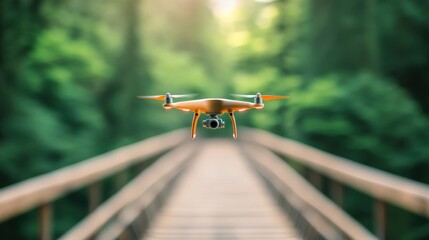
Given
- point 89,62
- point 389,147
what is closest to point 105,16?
point 89,62

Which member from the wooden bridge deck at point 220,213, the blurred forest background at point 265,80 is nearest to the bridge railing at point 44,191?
the wooden bridge deck at point 220,213

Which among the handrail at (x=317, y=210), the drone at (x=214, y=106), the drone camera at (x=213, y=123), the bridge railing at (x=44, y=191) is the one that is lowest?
the handrail at (x=317, y=210)

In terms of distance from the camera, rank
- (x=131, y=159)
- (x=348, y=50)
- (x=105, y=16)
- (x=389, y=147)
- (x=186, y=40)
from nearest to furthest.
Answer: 1. (x=131, y=159)
2. (x=389, y=147)
3. (x=348, y=50)
4. (x=105, y=16)
5. (x=186, y=40)

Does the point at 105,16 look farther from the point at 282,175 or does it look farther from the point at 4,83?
the point at 282,175

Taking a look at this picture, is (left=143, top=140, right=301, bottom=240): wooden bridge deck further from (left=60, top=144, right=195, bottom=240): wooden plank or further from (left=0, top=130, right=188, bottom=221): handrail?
(left=0, top=130, right=188, bottom=221): handrail

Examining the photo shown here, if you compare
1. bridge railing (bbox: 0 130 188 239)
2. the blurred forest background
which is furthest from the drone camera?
the blurred forest background

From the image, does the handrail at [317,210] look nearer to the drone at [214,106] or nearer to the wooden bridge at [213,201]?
the wooden bridge at [213,201]
